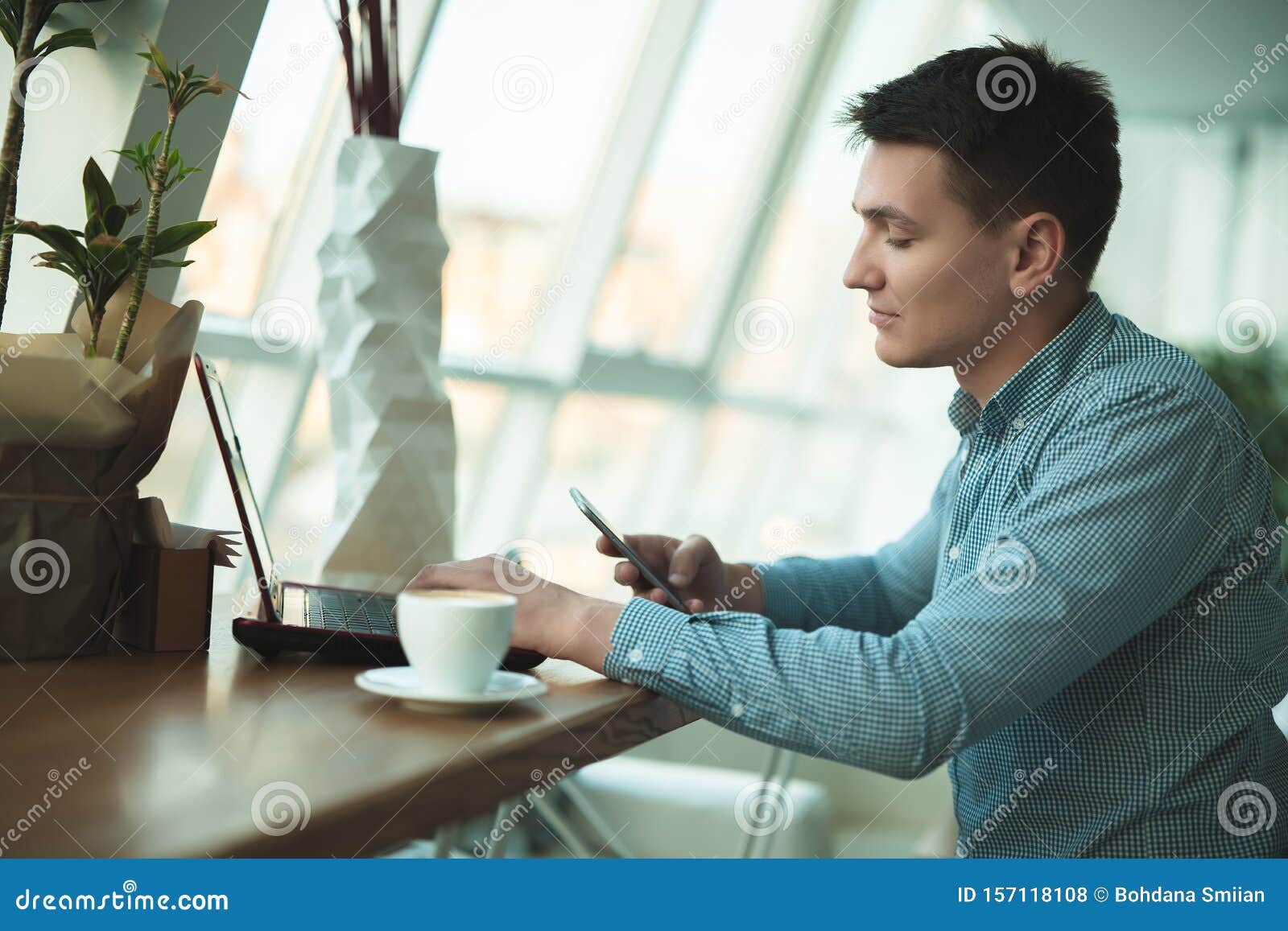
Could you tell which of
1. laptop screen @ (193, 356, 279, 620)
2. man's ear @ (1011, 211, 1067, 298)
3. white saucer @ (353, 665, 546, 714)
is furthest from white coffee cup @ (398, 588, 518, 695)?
man's ear @ (1011, 211, 1067, 298)

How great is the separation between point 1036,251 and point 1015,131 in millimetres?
142

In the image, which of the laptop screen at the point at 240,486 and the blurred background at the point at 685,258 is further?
the blurred background at the point at 685,258

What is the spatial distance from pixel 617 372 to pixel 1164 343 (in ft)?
10.1

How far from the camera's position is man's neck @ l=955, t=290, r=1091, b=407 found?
1289 mm

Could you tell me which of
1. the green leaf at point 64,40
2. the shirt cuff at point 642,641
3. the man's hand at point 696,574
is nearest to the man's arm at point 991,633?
the shirt cuff at point 642,641

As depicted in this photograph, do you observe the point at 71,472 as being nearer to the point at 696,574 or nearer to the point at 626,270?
the point at 696,574

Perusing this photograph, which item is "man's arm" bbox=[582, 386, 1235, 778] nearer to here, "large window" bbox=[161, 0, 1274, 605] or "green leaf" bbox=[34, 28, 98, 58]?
"green leaf" bbox=[34, 28, 98, 58]

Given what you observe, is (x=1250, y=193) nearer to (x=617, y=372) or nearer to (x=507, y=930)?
(x=617, y=372)

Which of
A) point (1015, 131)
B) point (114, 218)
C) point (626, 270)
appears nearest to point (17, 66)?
point (114, 218)

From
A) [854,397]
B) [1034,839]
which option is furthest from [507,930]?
[854,397]

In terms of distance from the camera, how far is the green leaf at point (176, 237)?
1.16 metres

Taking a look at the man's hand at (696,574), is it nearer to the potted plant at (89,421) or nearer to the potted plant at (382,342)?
the potted plant at (382,342)

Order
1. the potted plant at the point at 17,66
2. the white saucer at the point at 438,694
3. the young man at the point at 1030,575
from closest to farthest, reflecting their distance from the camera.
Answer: the white saucer at the point at 438,694 → the young man at the point at 1030,575 → the potted plant at the point at 17,66

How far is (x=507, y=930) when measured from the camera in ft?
2.35
